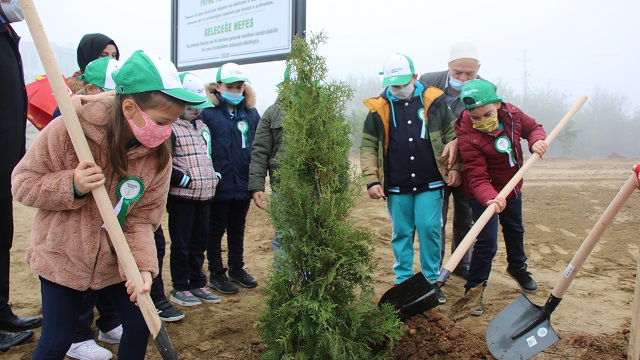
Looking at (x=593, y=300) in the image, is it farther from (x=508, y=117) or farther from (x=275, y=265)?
(x=275, y=265)

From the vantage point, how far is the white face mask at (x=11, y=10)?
343cm

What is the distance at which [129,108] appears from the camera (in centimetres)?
238

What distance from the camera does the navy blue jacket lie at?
4.58 metres

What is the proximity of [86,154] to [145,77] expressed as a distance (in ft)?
1.51

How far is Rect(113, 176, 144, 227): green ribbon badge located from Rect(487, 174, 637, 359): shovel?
8.49ft

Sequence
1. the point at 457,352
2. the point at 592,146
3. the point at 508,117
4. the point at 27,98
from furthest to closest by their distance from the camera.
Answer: the point at 592,146, the point at 508,117, the point at 27,98, the point at 457,352

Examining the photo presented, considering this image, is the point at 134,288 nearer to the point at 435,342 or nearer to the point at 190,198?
the point at 190,198

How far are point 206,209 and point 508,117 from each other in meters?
2.78

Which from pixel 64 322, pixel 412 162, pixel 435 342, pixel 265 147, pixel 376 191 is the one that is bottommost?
pixel 435 342

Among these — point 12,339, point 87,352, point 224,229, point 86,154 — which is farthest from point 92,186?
point 224,229

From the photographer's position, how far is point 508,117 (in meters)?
4.11

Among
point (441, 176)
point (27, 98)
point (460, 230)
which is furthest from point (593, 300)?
point (27, 98)

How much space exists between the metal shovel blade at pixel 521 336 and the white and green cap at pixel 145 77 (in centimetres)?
268

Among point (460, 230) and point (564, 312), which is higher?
point (460, 230)
